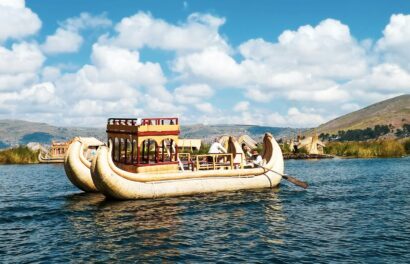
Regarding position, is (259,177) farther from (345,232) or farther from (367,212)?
(345,232)

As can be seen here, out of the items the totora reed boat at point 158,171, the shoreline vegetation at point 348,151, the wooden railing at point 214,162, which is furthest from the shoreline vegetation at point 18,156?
the wooden railing at point 214,162

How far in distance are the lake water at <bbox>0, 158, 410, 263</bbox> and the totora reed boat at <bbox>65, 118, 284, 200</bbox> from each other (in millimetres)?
841

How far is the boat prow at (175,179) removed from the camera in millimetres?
25453

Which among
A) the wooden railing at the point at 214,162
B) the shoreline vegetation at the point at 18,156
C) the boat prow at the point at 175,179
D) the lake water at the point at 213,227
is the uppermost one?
the shoreline vegetation at the point at 18,156

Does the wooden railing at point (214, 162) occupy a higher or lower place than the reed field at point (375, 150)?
lower

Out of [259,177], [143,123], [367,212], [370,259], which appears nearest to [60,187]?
[143,123]

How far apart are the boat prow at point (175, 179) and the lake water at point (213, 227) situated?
0.71 meters

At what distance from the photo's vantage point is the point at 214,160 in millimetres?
30922

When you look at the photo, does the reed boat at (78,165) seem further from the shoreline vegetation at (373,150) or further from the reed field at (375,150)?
the reed field at (375,150)

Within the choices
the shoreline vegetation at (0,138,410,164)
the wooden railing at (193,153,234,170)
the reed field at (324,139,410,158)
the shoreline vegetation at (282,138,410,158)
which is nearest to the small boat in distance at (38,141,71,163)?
the shoreline vegetation at (0,138,410,164)

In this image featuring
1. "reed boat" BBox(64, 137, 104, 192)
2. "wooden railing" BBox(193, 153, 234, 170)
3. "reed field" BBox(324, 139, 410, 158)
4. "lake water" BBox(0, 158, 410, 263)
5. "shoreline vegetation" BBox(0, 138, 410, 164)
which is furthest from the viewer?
"reed field" BBox(324, 139, 410, 158)

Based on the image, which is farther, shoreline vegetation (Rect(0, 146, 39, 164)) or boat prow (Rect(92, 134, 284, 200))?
shoreline vegetation (Rect(0, 146, 39, 164))

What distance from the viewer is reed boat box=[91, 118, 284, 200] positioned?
84.5 feet

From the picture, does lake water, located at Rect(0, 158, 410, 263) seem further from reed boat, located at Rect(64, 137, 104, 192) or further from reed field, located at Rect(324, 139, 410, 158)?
reed field, located at Rect(324, 139, 410, 158)
